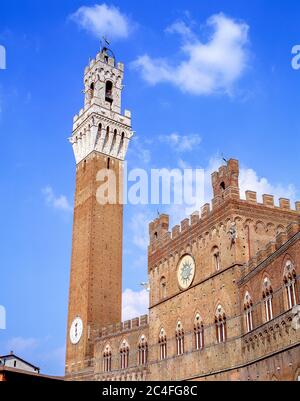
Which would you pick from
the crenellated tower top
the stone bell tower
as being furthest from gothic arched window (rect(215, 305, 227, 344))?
the crenellated tower top

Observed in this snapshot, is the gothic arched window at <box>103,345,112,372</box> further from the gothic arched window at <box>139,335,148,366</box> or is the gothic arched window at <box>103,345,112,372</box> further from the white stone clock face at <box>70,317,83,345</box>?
the white stone clock face at <box>70,317,83,345</box>

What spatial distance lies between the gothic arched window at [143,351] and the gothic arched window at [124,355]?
6.00ft

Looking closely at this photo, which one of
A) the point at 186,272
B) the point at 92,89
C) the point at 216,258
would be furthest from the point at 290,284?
the point at 92,89

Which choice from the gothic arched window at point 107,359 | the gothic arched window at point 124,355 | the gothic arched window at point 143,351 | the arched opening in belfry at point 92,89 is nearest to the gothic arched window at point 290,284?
the gothic arched window at point 143,351

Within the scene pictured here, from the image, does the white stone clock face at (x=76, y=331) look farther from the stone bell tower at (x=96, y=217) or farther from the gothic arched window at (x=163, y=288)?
the gothic arched window at (x=163, y=288)

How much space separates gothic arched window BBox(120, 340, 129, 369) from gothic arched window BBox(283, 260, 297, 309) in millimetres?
19759

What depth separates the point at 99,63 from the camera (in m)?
57.8

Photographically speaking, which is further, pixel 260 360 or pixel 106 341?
pixel 106 341

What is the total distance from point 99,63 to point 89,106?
5.37m

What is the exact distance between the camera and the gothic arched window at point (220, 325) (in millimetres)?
29125

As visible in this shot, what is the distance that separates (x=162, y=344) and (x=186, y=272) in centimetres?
517

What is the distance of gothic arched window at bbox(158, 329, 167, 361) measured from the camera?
114ft
